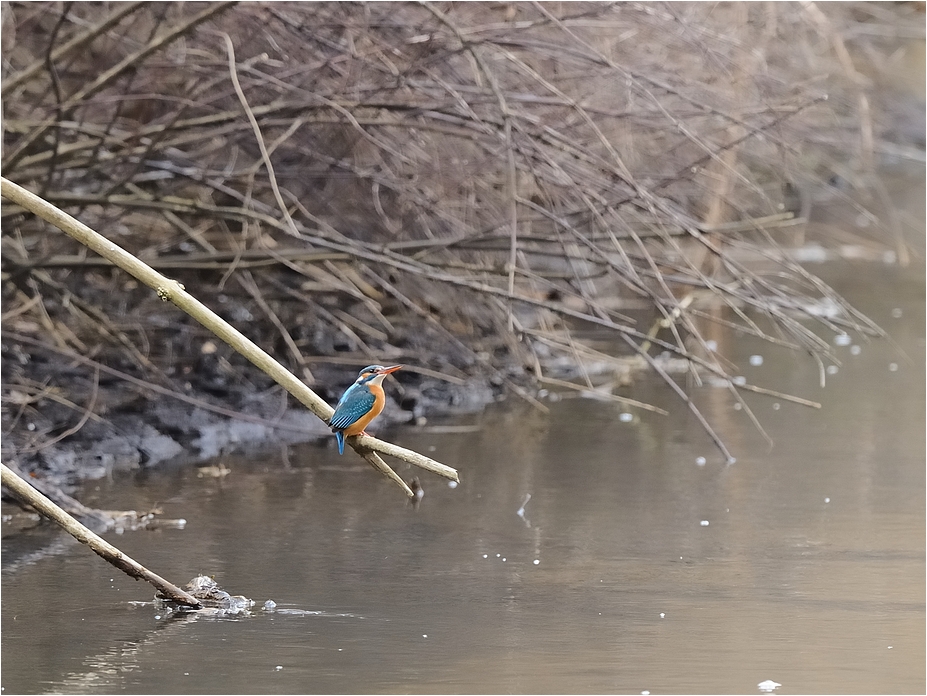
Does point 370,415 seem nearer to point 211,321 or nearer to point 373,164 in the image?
point 211,321

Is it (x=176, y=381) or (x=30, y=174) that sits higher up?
(x=30, y=174)

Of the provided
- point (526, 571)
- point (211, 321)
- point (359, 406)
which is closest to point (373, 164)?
point (526, 571)

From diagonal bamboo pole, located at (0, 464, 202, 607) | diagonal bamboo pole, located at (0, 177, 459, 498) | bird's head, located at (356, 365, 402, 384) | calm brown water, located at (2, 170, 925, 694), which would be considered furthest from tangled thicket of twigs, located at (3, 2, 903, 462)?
diagonal bamboo pole, located at (0, 177, 459, 498)

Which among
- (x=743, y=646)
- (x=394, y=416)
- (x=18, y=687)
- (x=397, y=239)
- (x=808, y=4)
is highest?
(x=808, y=4)

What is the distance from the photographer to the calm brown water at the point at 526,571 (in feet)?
13.0

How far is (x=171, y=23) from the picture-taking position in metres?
6.83

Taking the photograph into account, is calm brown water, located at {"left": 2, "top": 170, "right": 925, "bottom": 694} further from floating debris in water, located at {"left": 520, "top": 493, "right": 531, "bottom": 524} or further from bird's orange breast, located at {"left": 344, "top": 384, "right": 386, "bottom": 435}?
bird's orange breast, located at {"left": 344, "top": 384, "right": 386, "bottom": 435}

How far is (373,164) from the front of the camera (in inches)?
Answer: 300

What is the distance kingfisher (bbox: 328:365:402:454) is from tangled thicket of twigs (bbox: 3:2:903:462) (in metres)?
1.73

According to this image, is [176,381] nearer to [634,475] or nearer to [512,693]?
[634,475]

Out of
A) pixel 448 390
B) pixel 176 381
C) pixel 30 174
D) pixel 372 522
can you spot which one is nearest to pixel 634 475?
pixel 372 522

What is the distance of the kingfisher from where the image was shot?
3.69 m

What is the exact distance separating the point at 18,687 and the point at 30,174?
3536 millimetres

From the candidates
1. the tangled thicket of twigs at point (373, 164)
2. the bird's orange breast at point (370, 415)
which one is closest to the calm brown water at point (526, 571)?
the tangled thicket of twigs at point (373, 164)
